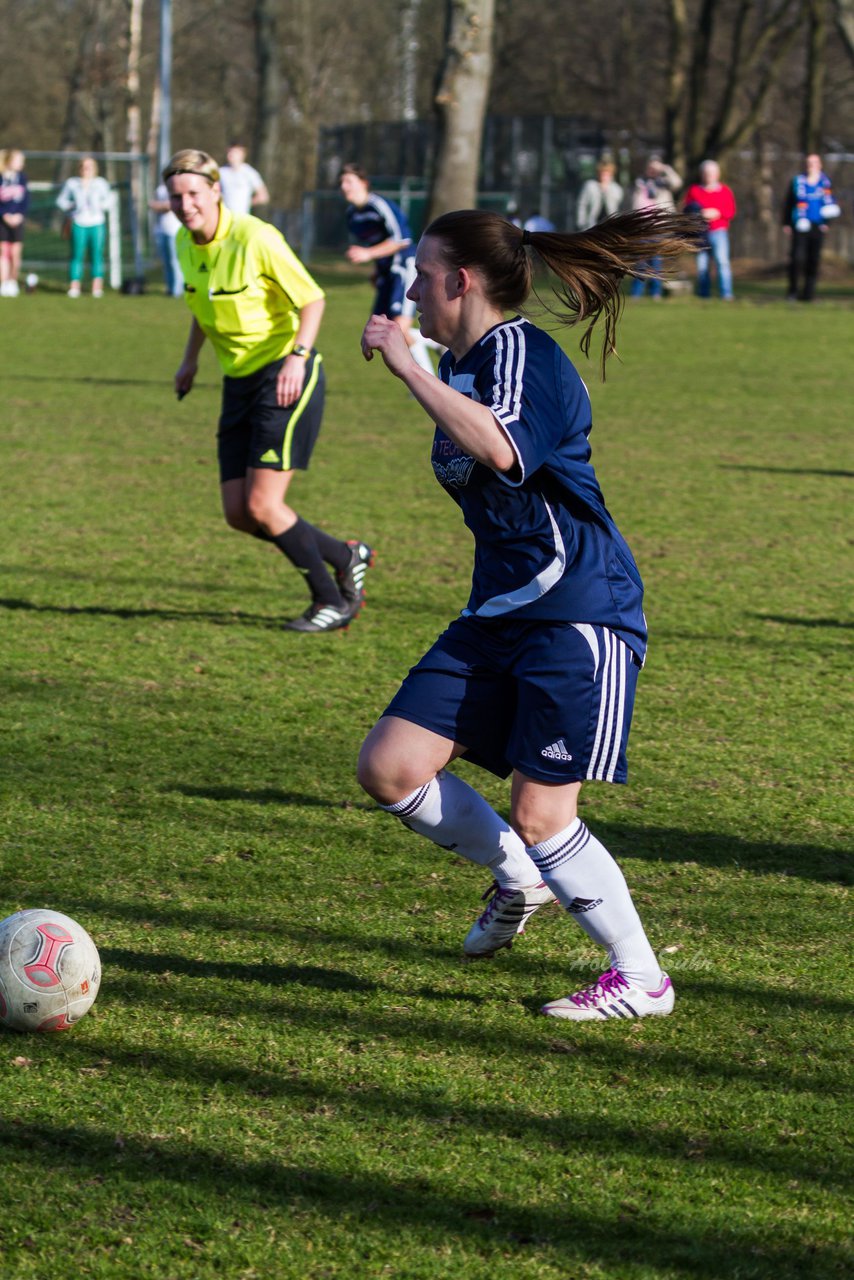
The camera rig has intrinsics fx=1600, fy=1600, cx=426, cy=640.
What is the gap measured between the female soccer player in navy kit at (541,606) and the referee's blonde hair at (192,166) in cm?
342

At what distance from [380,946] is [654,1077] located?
0.89 metres

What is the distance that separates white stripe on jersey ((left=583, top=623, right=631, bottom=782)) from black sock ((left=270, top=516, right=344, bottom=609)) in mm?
3853

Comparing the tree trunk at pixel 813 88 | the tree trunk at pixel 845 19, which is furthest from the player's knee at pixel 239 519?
the tree trunk at pixel 813 88

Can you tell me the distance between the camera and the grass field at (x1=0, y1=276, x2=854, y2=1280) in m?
2.87

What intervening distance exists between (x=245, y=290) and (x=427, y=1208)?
4.80 m

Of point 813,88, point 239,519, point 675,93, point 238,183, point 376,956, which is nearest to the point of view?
point 376,956

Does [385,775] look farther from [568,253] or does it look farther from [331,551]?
[331,551]

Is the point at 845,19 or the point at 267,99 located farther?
the point at 267,99

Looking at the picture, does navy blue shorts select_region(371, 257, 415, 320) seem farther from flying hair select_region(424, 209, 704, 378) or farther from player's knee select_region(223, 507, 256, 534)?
flying hair select_region(424, 209, 704, 378)

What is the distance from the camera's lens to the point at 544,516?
3453mm

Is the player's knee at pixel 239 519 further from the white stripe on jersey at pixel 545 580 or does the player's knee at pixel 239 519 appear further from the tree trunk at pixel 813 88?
the tree trunk at pixel 813 88

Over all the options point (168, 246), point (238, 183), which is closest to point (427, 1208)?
point (238, 183)

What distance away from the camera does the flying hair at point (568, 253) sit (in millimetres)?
3438

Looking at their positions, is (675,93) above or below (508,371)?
above
